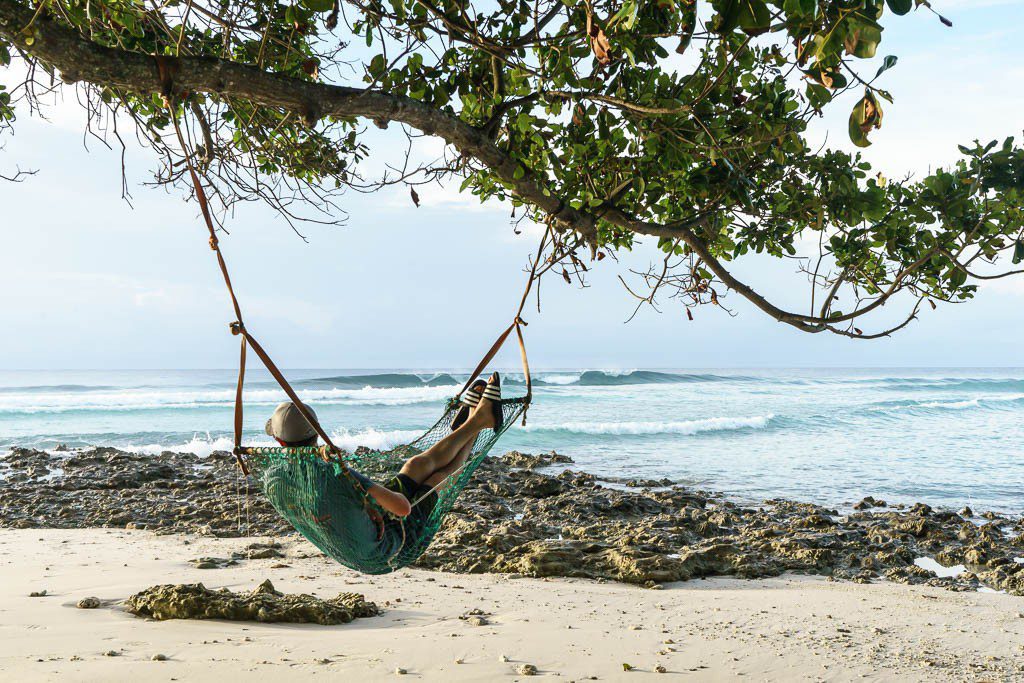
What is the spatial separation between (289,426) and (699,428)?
1200 cm

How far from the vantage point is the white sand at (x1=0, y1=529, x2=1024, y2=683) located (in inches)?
105

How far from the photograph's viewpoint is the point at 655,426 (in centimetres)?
1362

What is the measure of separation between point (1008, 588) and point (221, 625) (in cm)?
433

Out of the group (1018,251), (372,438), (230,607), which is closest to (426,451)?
(230,607)

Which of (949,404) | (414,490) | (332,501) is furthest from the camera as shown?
(949,404)

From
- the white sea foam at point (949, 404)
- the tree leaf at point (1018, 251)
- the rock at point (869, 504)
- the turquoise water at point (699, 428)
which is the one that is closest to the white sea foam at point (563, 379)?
the turquoise water at point (699, 428)

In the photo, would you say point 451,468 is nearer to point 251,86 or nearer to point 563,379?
point 251,86

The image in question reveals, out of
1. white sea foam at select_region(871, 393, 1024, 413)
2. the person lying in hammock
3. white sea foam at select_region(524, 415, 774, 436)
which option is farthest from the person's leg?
white sea foam at select_region(871, 393, 1024, 413)

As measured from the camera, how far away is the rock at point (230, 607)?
3.12 metres

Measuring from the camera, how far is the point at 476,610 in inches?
139

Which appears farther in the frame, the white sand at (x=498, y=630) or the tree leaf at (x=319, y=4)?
the white sand at (x=498, y=630)

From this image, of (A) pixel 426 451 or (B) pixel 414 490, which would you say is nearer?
(B) pixel 414 490

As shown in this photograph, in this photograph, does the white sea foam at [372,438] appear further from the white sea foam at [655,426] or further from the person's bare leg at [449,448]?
the person's bare leg at [449,448]

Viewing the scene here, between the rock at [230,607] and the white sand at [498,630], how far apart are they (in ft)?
0.20
